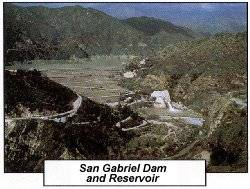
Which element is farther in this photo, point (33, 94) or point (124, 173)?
point (33, 94)

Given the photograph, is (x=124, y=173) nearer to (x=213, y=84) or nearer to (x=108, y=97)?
(x=108, y=97)

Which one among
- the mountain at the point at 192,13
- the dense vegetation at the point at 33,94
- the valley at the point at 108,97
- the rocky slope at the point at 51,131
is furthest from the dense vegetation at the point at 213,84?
the dense vegetation at the point at 33,94

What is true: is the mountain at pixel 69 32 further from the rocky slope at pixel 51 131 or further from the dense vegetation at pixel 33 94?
the rocky slope at pixel 51 131

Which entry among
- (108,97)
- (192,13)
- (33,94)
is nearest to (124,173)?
(108,97)

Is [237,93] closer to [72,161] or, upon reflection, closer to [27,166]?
[72,161]

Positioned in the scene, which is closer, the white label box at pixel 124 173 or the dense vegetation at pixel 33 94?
the white label box at pixel 124 173
